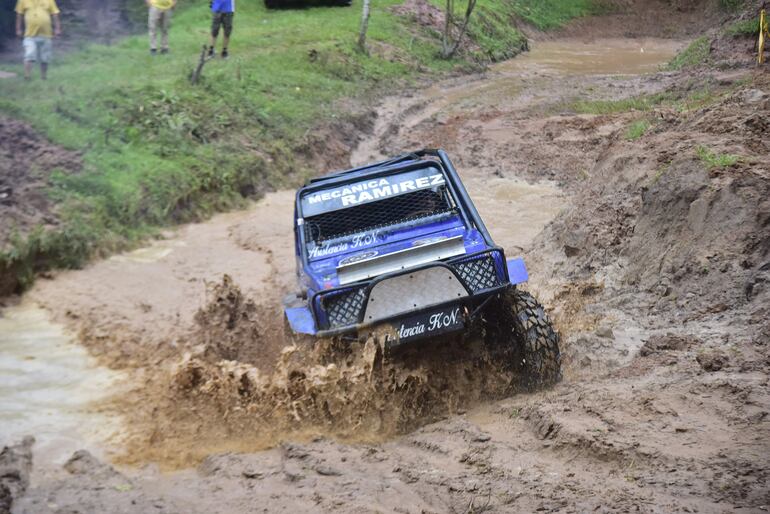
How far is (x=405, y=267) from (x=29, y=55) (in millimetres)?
11214

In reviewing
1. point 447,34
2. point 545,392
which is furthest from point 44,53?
point 447,34

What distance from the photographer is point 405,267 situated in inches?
297

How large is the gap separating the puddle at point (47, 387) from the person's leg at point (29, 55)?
669 cm

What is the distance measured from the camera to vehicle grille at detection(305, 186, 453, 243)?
8344 mm

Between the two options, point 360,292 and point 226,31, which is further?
point 226,31

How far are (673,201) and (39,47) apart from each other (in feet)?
38.4

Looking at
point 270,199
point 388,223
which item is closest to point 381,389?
point 388,223

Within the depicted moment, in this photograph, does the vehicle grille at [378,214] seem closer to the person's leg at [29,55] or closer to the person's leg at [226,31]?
the person's leg at [29,55]

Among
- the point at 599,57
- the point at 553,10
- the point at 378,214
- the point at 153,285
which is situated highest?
the point at 378,214

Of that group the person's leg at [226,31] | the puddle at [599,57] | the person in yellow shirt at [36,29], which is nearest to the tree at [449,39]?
the puddle at [599,57]

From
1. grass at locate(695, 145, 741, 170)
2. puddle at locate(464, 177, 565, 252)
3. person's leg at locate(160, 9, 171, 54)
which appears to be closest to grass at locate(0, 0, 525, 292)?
person's leg at locate(160, 9, 171, 54)

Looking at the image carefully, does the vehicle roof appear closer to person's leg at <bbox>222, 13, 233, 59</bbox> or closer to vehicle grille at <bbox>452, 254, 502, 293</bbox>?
vehicle grille at <bbox>452, 254, 502, 293</bbox>

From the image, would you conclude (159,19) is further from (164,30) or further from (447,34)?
(447,34)

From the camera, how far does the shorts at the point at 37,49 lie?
16.0 m
